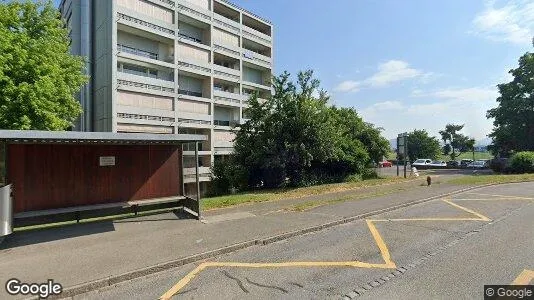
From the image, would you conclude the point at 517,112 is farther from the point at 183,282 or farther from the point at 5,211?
the point at 5,211

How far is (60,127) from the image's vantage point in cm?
1686

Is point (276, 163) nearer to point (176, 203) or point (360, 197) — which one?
point (360, 197)

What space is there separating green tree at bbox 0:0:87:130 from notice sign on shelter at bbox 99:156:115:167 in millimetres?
9140

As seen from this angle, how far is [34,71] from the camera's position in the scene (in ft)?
53.0

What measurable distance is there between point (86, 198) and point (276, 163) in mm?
9887

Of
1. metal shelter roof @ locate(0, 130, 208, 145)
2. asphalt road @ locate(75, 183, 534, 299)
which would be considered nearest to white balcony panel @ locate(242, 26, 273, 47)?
metal shelter roof @ locate(0, 130, 208, 145)

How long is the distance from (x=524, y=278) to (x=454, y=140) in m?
70.1

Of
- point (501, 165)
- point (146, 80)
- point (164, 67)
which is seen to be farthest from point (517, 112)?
point (146, 80)

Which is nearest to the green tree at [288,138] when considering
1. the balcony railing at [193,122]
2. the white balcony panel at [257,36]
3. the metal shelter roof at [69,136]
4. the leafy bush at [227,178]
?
the leafy bush at [227,178]

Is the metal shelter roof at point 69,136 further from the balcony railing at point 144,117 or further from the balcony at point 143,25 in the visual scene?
the balcony at point 143,25

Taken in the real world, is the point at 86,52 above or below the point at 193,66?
above

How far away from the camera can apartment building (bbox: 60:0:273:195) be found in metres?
27.7

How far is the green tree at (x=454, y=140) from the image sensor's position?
64438 millimetres

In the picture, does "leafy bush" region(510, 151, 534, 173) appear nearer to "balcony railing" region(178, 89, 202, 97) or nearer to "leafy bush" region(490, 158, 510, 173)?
"leafy bush" region(490, 158, 510, 173)
